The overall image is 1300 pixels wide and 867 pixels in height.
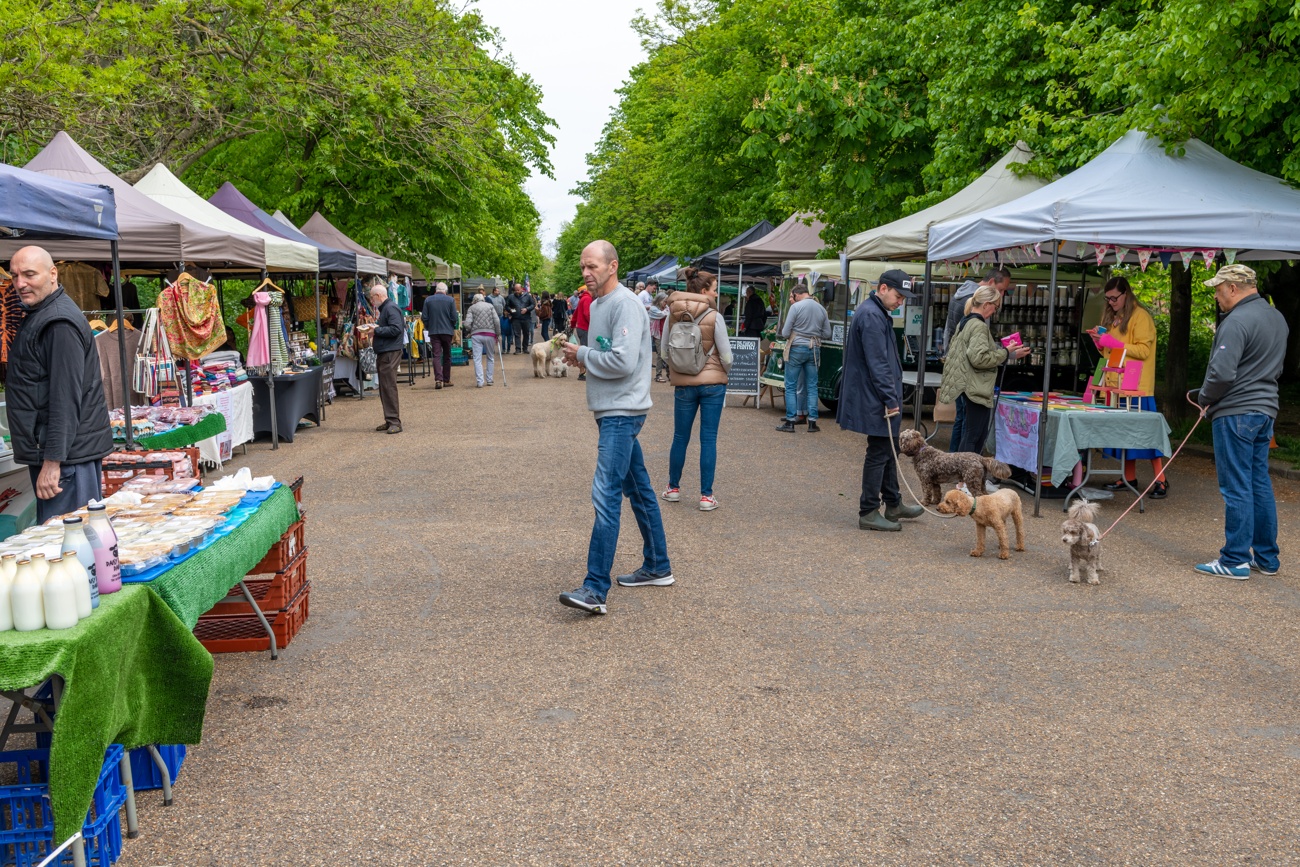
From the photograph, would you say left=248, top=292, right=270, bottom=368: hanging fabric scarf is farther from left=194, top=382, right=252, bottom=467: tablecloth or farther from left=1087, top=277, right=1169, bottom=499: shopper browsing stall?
left=1087, top=277, right=1169, bottom=499: shopper browsing stall

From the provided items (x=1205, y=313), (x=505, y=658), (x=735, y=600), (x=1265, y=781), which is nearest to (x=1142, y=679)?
(x=1265, y=781)

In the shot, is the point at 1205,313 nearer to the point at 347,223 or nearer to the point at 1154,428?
the point at 1154,428

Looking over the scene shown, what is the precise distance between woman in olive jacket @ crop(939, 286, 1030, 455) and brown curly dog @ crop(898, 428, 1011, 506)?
1370mm

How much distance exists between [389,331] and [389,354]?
1.02 ft

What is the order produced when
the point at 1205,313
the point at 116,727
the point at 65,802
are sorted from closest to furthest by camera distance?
the point at 65,802
the point at 116,727
the point at 1205,313

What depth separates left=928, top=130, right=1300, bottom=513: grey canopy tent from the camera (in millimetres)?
8133

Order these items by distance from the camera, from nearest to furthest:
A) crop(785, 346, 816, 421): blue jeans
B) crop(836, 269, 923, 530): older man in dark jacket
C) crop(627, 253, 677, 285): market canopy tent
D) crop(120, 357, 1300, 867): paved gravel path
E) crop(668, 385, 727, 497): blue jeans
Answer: crop(120, 357, 1300, 867): paved gravel path < crop(836, 269, 923, 530): older man in dark jacket < crop(668, 385, 727, 497): blue jeans < crop(785, 346, 816, 421): blue jeans < crop(627, 253, 677, 285): market canopy tent

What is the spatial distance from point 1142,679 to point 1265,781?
106 centimetres

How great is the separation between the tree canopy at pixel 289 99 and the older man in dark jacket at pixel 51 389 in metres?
7.83

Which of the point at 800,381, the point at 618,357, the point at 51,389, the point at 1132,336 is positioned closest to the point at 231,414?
the point at 51,389

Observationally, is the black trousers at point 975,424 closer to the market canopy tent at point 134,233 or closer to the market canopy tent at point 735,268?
the market canopy tent at point 134,233

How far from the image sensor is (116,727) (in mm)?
3137

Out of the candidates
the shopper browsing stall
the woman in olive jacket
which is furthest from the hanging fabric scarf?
the shopper browsing stall

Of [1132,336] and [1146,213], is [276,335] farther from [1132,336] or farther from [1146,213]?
[1146,213]
